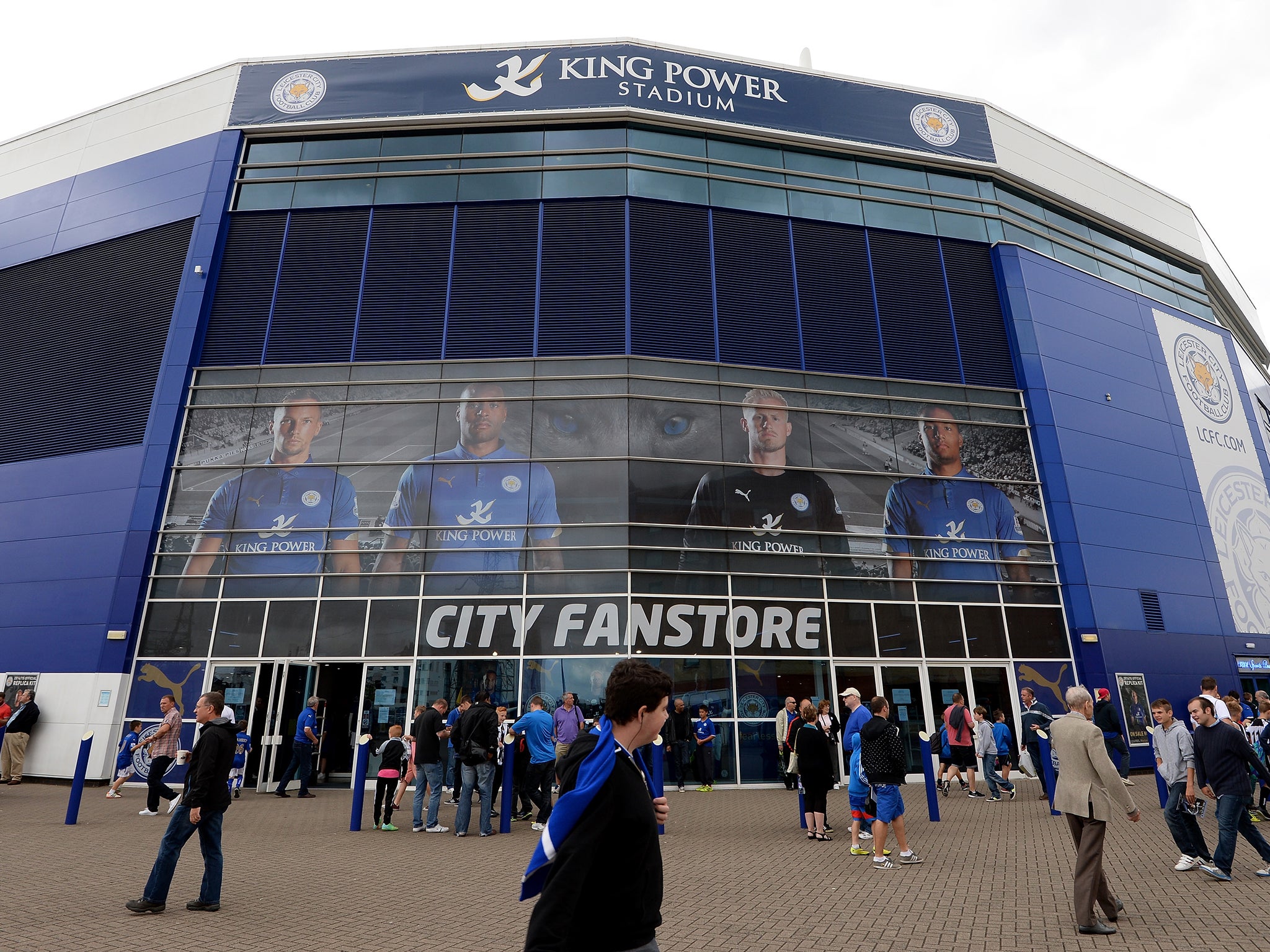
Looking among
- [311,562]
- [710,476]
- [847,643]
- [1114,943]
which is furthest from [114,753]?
[1114,943]

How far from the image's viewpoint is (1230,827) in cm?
715

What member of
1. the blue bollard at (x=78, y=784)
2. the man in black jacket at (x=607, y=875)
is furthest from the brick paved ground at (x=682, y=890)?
the blue bollard at (x=78, y=784)

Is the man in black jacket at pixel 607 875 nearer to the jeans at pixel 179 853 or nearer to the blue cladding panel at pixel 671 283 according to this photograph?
the jeans at pixel 179 853

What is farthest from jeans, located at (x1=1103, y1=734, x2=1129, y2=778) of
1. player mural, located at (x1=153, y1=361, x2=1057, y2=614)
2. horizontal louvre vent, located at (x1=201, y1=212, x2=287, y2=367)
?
horizontal louvre vent, located at (x1=201, y1=212, x2=287, y2=367)

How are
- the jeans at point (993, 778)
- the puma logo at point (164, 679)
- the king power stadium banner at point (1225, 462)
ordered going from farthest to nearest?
the king power stadium banner at point (1225, 462) < the puma logo at point (164, 679) < the jeans at point (993, 778)

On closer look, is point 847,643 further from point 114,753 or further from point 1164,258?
point 1164,258

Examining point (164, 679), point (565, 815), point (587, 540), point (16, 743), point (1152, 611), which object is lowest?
point (565, 815)

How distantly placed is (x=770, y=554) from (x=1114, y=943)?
11918 mm

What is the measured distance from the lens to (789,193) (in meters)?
20.7

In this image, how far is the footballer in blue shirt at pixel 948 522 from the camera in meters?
18.3

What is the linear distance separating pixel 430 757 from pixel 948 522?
13515 millimetres

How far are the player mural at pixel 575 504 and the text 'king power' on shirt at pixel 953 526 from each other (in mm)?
48

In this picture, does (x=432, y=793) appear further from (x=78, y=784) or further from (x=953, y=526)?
(x=953, y=526)

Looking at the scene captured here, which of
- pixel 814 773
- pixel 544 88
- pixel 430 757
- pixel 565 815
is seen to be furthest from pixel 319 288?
pixel 565 815
